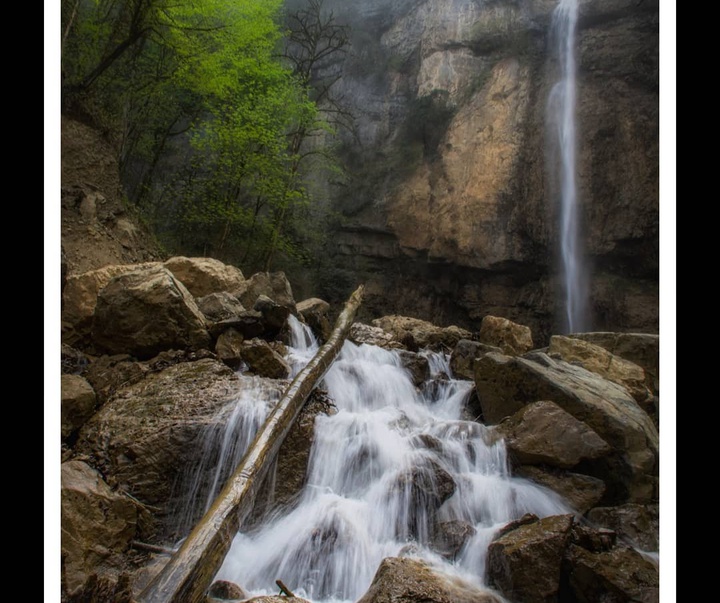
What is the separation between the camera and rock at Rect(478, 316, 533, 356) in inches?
368

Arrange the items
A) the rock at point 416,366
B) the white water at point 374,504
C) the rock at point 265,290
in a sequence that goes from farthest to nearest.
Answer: the rock at point 265,290 → the rock at point 416,366 → the white water at point 374,504

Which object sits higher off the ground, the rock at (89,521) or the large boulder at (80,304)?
the large boulder at (80,304)

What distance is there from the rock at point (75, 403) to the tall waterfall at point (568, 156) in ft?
45.1

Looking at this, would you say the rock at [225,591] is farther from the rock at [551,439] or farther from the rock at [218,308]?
the rock at [218,308]

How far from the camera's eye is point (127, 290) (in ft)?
16.2

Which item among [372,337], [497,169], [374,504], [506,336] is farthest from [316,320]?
[497,169]

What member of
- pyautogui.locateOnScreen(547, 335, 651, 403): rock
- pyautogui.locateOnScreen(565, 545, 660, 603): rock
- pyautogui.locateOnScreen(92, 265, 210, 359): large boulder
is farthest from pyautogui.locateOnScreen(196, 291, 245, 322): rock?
pyautogui.locateOnScreen(547, 335, 651, 403): rock

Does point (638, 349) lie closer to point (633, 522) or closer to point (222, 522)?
point (633, 522)

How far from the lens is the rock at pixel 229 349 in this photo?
5.15 metres

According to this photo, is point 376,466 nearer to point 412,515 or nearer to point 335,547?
point 412,515

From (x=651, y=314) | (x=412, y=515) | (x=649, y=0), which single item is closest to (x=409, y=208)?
(x=651, y=314)

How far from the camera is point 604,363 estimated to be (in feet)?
21.9

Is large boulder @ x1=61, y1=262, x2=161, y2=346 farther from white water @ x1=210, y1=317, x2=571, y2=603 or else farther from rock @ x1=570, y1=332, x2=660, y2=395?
rock @ x1=570, y1=332, x2=660, y2=395

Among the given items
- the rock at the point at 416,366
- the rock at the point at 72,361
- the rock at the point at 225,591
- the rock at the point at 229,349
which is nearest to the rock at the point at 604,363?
the rock at the point at 416,366
